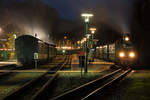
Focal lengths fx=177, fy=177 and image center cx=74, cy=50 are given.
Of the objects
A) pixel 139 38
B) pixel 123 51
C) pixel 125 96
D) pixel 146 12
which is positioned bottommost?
pixel 125 96

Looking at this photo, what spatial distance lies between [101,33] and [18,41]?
52731mm

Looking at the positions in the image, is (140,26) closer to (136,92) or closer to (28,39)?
(28,39)

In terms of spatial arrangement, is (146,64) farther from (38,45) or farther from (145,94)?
(145,94)

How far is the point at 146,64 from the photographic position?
24.3m

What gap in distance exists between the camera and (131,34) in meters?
22.0

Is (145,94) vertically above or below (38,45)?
below

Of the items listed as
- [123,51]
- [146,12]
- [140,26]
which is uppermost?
[146,12]

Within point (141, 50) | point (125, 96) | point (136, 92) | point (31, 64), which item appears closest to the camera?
point (125, 96)

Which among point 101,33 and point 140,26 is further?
point 101,33

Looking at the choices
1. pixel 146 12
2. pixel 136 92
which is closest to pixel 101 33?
pixel 146 12

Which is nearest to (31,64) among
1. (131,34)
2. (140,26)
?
(131,34)

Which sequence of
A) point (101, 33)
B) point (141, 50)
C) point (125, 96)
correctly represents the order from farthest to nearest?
point (101, 33) < point (141, 50) < point (125, 96)

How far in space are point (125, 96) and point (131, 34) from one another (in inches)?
589

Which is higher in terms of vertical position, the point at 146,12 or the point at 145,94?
the point at 146,12
